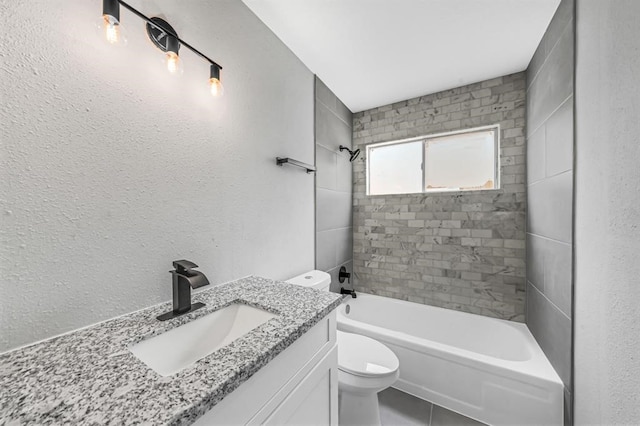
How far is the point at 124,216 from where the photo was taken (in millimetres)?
870

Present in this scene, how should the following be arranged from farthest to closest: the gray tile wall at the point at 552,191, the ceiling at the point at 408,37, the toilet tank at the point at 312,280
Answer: the toilet tank at the point at 312,280
the ceiling at the point at 408,37
the gray tile wall at the point at 552,191

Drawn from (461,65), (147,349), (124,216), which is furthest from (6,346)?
(461,65)

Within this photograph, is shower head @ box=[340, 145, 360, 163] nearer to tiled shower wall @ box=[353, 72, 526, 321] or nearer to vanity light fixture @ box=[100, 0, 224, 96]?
tiled shower wall @ box=[353, 72, 526, 321]

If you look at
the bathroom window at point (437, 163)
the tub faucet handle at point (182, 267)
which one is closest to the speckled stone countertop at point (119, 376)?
the tub faucet handle at point (182, 267)

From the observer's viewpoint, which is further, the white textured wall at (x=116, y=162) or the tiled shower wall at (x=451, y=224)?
the tiled shower wall at (x=451, y=224)

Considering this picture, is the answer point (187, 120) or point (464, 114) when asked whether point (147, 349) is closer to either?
point (187, 120)

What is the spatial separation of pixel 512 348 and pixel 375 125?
244cm

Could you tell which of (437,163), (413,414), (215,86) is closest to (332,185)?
(437,163)

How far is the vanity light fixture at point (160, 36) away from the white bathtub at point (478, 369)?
6.49 ft

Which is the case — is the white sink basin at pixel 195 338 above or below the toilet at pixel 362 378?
above

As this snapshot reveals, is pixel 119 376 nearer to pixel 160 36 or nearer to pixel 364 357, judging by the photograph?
pixel 160 36

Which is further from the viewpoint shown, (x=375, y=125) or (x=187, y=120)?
(x=375, y=125)

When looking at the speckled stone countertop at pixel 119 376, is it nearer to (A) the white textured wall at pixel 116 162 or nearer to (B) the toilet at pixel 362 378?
(A) the white textured wall at pixel 116 162

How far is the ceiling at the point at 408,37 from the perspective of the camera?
4.58 feet
